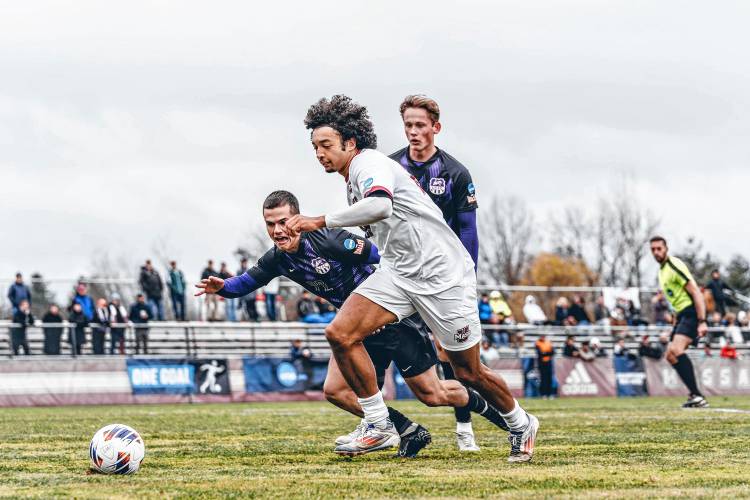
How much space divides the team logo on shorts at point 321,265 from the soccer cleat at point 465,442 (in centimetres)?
164

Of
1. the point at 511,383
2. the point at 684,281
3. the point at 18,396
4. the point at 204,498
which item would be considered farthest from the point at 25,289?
the point at 204,498

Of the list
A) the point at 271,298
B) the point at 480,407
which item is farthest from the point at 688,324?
the point at 271,298

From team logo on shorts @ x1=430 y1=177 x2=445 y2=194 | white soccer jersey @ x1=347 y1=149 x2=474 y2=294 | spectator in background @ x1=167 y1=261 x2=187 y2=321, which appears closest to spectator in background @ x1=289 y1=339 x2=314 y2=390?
spectator in background @ x1=167 y1=261 x2=187 y2=321

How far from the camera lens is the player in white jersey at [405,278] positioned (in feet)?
23.6

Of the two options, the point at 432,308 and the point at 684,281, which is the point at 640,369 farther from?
the point at 432,308

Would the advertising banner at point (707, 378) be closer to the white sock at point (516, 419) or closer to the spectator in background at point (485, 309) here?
the spectator in background at point (485, 309)

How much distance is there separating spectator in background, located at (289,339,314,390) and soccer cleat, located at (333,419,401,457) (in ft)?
56.5

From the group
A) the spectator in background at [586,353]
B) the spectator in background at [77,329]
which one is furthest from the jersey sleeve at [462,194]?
the spectator in background at [586,353]

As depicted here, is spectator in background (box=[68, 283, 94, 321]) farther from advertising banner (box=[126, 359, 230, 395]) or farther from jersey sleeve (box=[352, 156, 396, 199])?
jersey sleeve (box=[352, 156, 396, 199])

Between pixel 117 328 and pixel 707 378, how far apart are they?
15109mm

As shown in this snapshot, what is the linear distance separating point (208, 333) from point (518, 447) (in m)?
20.3

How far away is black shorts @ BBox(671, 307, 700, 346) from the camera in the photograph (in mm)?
16016

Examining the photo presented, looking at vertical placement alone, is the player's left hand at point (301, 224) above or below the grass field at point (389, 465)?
above

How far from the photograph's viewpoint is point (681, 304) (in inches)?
632
